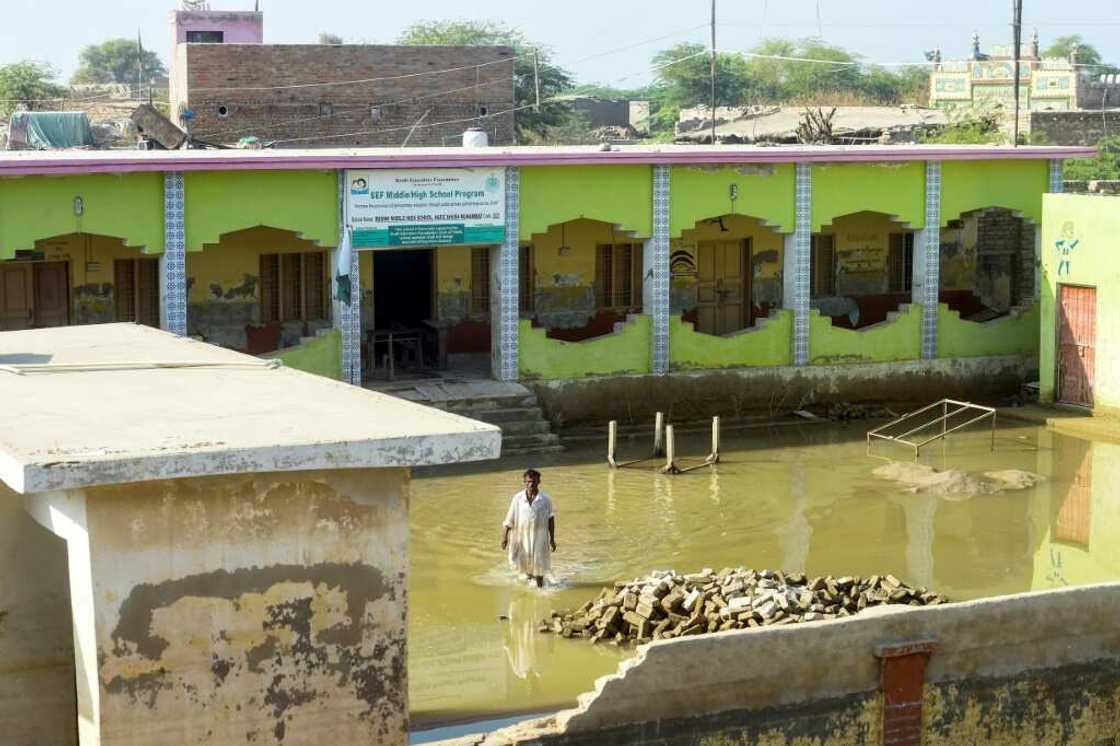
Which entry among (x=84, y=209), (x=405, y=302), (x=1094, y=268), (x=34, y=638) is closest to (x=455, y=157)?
(x=405, y=302)

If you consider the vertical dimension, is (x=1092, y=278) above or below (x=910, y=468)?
above

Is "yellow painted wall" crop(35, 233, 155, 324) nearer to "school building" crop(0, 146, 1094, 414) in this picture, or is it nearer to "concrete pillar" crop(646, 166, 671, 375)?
"school building" crop(0, 146, 1094, 414)

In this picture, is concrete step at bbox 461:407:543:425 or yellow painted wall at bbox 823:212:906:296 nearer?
concrete step at bbox 461:407:543:425

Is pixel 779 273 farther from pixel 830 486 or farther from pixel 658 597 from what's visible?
pixel 658 597

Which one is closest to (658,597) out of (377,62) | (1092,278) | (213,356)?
(213,356)

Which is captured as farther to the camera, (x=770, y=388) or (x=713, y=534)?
(x=770, y=388)

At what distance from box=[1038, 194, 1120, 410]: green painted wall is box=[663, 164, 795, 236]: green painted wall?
3406mm

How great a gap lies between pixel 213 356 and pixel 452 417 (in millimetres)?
3281

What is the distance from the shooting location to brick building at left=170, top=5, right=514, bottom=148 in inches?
1480

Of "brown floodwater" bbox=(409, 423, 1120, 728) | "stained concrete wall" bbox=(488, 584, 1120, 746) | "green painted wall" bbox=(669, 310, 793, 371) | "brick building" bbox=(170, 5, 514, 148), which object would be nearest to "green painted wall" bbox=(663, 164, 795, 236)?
"green painted wall" bbox=(669, 310, 793, 371)

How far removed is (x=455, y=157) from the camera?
21.2m

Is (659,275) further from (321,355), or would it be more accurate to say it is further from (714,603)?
(714,603)

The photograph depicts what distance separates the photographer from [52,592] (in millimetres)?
9977

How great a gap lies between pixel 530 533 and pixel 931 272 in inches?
446
